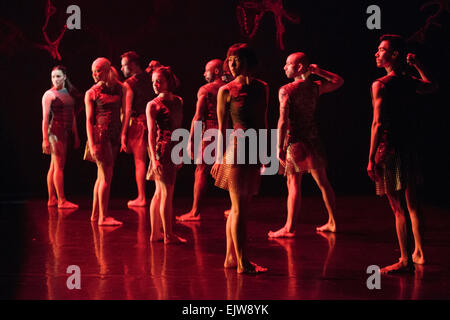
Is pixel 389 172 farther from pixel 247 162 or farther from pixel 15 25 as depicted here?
pixel 15 25

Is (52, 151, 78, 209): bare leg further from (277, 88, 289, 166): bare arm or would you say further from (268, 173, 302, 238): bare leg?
(277, 88, 289, 166): bare arm

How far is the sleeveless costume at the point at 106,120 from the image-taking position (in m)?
7.14

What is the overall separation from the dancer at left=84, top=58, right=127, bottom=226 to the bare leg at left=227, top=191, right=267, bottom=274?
2.42 m

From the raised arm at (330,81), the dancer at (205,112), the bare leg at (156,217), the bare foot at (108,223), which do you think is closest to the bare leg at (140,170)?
the dancer at (205,112)

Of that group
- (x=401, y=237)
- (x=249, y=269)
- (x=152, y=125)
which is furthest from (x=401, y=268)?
(x=152, y=125)

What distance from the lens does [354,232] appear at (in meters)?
6.86

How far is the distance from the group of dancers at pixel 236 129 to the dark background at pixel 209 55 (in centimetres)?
149

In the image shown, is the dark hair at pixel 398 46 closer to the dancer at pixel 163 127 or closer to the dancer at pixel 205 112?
the dancer at pixel 163 127

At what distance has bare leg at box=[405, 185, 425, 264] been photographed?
517cm

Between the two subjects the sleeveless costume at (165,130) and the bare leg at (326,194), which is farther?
the bare leg at (326,194)

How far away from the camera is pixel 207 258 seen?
5.66 metres

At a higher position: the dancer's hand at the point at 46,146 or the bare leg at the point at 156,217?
the dancer's hand at the point at 46,146
